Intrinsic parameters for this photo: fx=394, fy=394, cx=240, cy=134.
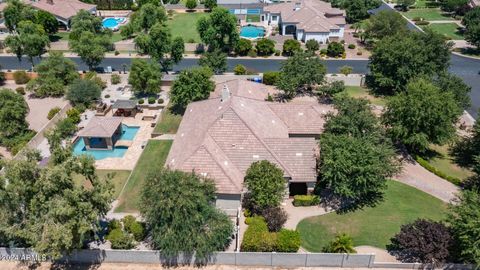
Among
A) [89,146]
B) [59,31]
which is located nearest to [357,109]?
[89,146]

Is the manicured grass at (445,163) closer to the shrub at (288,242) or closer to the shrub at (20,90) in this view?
the shrub at (288,242)

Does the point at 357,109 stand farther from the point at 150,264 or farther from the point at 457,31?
the point at 457,31

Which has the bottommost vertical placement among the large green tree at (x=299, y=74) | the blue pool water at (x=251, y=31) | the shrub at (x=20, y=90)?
the shrub at (x=20, y=90)

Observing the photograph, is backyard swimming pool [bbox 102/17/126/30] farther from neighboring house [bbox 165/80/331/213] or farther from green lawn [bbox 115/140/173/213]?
neighboring house [bbox 165/80/331/213]

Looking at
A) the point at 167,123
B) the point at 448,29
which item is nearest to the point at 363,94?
the point at 167,123

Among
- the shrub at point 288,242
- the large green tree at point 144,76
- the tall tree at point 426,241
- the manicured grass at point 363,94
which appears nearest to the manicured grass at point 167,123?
the large green tree at point 144,76

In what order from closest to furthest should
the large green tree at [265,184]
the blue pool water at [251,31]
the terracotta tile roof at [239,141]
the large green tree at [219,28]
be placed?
1. the large green tree at [265,184]
2. the terracotta tile roof at [239,141]
3. the large green tree at [219,28]
4. the blue pool water at [251,31]

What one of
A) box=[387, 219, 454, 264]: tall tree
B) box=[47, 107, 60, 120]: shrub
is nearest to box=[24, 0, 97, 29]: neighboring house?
box=[47, 107, 60, 120]: shrub

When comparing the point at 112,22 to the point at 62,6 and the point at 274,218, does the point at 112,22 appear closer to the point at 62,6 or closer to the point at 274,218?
the point at 62,6
